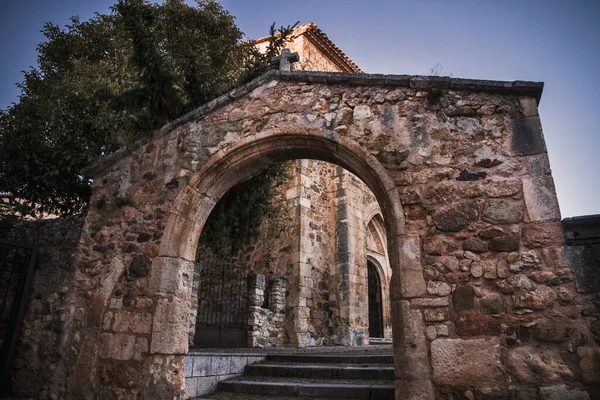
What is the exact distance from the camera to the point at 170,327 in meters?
3.86

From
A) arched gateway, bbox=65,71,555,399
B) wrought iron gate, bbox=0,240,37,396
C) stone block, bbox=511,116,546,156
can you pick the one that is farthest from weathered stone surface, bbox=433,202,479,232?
wrought iron gate, bbox=0,240,37,396

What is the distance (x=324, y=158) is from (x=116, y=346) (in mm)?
2830

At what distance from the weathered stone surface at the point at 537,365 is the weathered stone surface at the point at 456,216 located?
1.02m

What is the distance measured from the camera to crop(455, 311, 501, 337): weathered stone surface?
3074 millimetres

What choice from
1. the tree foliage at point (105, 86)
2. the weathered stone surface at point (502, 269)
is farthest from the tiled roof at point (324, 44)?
the weathered stone surface at point (502, 269)

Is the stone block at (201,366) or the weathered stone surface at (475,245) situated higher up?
the weathered stone surface at (475,245)

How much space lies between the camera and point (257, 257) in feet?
31.8

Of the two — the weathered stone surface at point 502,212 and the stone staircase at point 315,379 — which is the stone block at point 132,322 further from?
the weathered stone surface at point 502,212

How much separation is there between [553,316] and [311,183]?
23.4ft

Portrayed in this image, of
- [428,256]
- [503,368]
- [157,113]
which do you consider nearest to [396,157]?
[428,256]

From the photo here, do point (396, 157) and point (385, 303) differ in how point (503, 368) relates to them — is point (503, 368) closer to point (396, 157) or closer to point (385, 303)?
point (396, 157)

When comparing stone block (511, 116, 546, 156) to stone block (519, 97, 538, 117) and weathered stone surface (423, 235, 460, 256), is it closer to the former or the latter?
stone block (519, 97, 538, 117)

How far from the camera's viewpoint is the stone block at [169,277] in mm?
3976

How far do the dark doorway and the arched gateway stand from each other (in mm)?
8310
